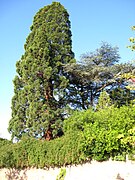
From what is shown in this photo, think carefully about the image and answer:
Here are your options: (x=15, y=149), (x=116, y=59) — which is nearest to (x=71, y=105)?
(x=116, y=59)

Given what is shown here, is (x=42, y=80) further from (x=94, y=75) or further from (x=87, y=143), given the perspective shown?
(x=87, y=143)

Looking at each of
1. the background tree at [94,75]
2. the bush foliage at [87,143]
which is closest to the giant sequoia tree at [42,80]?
the background tree at [94,75]

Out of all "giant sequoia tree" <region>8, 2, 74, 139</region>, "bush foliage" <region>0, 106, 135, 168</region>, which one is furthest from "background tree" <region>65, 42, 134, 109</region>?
"bush foliage" <region>0, 106, 135, 168</region>

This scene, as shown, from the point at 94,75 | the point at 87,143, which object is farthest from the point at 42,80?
the point at 87,143

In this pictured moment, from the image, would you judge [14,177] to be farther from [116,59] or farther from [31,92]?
[116,59]

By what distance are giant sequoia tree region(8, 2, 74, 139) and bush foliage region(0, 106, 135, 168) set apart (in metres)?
2.84

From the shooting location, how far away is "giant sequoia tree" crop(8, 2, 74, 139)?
615 inches

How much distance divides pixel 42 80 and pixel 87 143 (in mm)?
6996

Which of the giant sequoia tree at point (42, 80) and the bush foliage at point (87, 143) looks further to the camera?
the giant sequoia tree at point (42, 80)

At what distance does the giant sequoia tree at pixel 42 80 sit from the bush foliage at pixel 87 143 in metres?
2.84

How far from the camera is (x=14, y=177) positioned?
13.6 metres

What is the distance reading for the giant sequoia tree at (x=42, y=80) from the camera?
615 inches

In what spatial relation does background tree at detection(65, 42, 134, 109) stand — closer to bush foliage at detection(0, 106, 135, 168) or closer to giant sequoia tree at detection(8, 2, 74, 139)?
giant sequoia tree at detection(8, 2, 74, 139)

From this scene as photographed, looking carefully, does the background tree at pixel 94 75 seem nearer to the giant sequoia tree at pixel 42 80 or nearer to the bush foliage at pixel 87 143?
the giant sequoia tree at pixel 42 80
